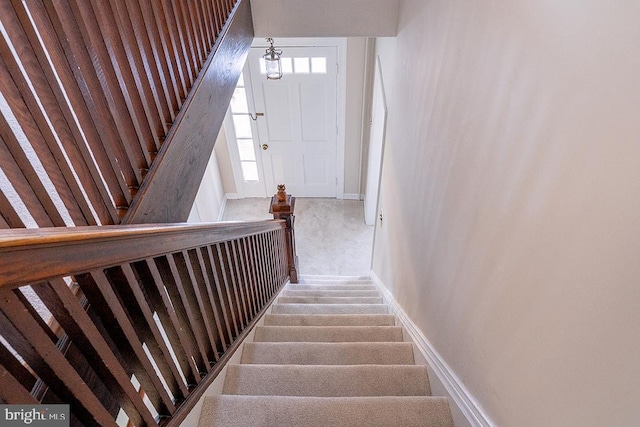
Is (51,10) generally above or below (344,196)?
above

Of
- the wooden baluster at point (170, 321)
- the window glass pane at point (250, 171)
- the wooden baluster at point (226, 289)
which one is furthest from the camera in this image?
the window glass pane at point (250, 171)

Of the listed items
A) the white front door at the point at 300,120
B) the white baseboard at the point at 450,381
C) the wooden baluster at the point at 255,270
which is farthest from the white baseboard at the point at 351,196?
the white baseboard at the point at 450,381

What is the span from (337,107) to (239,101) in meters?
1.33

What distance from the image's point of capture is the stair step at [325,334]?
6.34 feet

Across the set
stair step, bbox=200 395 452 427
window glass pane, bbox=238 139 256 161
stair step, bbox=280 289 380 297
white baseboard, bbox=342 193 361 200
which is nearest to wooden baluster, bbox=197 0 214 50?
stair step, bbox=200 395 452 427

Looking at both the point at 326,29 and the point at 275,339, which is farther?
the point at 326,29

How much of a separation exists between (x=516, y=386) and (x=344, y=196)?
458 centimetres

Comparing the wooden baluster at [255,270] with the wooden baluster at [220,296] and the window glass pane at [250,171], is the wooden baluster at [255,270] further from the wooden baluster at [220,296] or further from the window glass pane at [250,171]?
the window glass pane at [250,171]

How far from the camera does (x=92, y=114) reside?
92 centimetres

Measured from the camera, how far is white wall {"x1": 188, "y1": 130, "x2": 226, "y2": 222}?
13.1 ft

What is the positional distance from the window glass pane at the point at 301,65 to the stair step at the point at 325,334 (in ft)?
11.1

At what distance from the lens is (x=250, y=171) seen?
5137 mm

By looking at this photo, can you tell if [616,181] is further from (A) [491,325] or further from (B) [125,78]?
(B) [125,78]

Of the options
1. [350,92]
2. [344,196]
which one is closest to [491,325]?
Result: [350,92]
